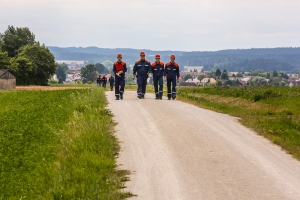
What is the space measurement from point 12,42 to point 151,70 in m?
115

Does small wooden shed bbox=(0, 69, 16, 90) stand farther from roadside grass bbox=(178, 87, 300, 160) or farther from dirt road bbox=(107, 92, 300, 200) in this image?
dirt road bbox=(107, 92, 300, 200)

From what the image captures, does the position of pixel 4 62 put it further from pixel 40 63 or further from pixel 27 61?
pixel 40 63

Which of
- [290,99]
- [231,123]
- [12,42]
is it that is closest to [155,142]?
[231,123]

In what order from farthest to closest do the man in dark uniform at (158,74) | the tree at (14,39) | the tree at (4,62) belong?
the tree at (14,39)
the tree at (4,62)
the man in dark uniform at (158,74)

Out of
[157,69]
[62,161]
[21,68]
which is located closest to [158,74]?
[157,69]

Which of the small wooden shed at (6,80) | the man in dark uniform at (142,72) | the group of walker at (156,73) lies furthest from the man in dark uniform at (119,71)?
the small wooden shed at (6,80)

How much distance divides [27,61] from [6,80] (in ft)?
32.1

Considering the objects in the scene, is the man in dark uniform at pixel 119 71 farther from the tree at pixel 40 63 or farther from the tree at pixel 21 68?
the tree at pixel 40 63

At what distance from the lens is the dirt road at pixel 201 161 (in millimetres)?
8914

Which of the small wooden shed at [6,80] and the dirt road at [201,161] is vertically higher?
the dirt road at [201,161]

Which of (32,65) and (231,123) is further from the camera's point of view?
(32,65)

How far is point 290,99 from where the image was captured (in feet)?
81.3

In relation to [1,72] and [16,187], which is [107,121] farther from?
[1,72]

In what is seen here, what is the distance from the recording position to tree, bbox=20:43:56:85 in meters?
117
